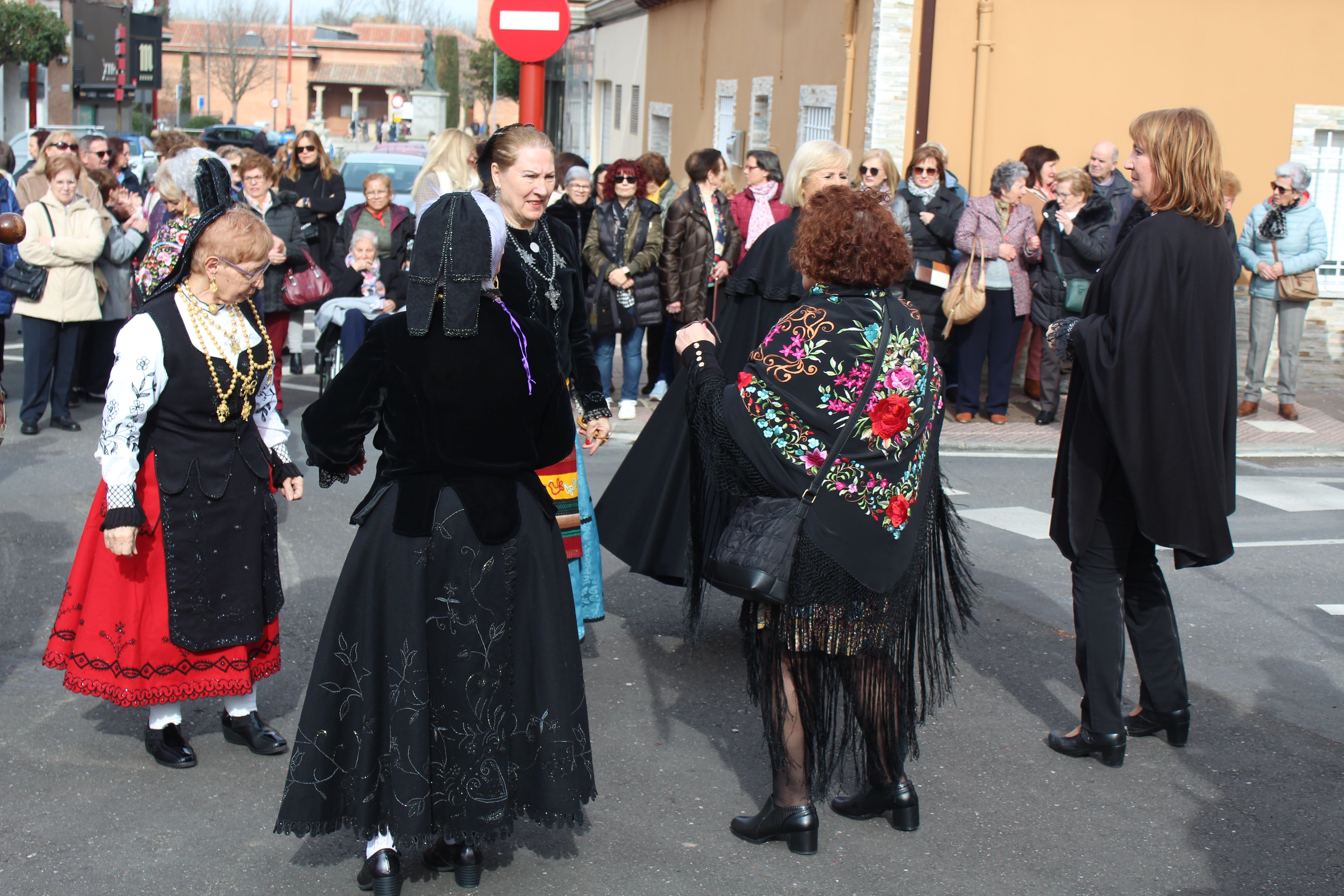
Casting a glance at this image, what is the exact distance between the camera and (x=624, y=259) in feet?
35.1

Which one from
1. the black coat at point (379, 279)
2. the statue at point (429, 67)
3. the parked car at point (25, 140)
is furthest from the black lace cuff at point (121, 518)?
the statue at point (429, 67)

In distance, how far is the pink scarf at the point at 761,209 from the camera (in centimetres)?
1028

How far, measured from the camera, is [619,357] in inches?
550

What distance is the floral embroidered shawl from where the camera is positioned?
3.50 meters

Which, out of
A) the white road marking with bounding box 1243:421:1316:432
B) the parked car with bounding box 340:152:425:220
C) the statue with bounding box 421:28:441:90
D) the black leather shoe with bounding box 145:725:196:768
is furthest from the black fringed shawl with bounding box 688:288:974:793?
the statue with bounding box 421:28:441:90

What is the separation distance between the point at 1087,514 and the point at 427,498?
89.1 inches

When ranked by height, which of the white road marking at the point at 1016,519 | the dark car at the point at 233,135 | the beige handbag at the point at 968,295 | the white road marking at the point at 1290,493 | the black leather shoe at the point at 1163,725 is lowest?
the black leather shoe at the point at 1163,725

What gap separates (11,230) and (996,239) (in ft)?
23.8

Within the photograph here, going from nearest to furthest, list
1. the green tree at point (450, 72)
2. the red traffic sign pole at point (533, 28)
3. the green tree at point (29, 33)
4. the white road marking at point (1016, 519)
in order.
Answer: the white road marking at point (1016, 519) → the red traffic sign pole at point (533, 28) → the green tree at point (29, 33) → the green tree at point (450, 72)

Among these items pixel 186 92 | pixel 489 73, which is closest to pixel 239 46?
pixel 186 92

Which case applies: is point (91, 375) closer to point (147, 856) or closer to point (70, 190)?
point (70, 190)

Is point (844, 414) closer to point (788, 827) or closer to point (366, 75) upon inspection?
point (788, 827)

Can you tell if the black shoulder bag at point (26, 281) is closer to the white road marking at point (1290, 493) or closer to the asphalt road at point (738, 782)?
the asphalt road at point (738, 782)

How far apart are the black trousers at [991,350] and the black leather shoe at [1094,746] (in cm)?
668
